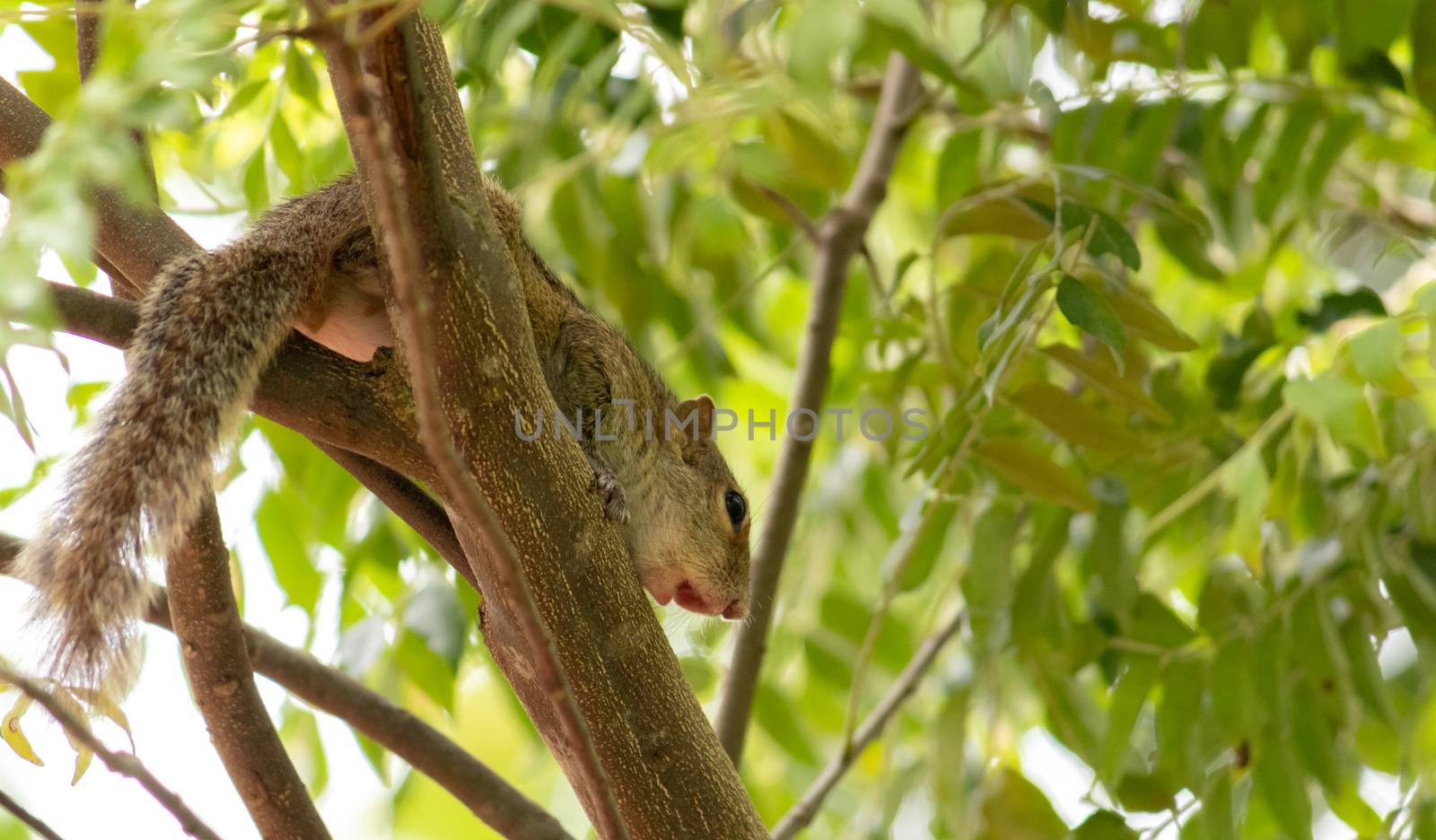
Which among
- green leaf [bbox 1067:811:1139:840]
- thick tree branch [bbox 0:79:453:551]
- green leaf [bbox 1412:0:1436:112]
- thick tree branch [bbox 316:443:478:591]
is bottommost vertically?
green leaf [bbox 1067:811:1139:840]

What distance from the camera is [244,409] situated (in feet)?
6.70

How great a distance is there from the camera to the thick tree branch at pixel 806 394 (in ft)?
9.92

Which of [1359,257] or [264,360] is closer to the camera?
[264,360]

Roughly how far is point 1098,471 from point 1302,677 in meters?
0.58

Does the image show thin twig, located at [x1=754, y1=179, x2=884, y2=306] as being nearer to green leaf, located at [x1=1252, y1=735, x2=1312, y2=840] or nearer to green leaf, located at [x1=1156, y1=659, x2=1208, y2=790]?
green leaf, located at [x1=1156, y1=659, x2=1208, y2=790]

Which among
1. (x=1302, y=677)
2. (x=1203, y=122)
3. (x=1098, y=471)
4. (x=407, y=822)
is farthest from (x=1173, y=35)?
(x=407, y=822)

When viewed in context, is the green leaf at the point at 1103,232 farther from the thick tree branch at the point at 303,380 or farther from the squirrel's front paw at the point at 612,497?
the thick tree branch at the point at 303,380

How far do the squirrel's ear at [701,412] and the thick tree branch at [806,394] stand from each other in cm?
20

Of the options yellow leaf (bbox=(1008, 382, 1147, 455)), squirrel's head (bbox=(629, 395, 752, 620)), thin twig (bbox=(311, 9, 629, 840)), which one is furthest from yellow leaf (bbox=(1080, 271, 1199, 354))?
thin twig (bbox=(311, 9, 629, 840))

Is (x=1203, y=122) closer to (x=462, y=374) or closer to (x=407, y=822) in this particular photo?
(x=462, y=374)

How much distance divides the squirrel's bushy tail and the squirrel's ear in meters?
1.22

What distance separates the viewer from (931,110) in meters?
3.85

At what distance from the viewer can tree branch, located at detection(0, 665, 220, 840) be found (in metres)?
1.34

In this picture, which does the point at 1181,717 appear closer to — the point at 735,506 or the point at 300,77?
the point at 735,506
